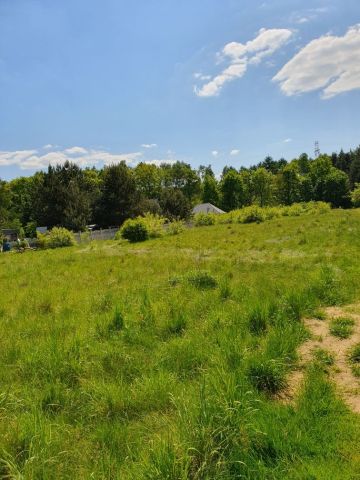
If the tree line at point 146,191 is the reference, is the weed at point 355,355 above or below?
below

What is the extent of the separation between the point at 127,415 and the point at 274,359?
1509 mm

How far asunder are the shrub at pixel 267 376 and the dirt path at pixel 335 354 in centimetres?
10

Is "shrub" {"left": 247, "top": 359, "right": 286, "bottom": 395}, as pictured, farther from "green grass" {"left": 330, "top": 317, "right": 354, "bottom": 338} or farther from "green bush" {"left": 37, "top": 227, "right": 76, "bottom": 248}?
"green bush" {"left": 37, "top": 227, "right": 76, "bottom": 248}

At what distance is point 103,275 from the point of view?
9227mm

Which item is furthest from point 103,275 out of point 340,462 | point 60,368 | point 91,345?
point 340,462

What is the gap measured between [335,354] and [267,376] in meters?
1.04

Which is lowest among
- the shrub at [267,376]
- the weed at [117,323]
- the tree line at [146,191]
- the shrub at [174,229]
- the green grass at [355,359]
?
the green grass at [355,359]

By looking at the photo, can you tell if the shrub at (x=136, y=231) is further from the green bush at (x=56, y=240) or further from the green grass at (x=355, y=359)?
the green grass at (x=355, y=359)

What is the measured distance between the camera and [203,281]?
23.2 feet

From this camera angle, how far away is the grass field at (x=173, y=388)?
7.13 ft

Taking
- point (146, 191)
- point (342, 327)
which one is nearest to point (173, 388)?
point (342, 327)

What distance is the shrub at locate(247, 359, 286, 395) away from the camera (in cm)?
310

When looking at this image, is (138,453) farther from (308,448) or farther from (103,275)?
(103,275)

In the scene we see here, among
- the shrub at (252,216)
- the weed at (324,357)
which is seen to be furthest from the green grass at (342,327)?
the shrub at (252,216)
